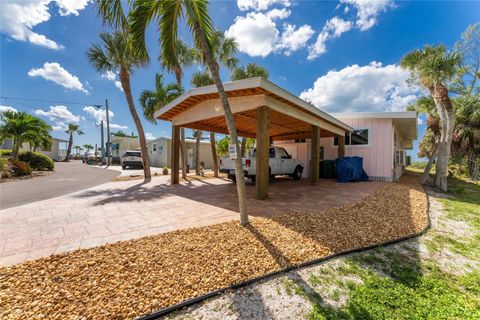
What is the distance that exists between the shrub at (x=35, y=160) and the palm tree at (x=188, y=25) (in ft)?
61.8

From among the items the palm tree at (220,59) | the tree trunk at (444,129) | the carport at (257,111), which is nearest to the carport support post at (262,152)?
the carport at (257,111)

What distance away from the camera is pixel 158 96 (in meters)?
13.0

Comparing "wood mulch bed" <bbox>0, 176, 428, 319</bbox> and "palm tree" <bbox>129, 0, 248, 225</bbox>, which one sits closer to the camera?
"wood mulch bed" <bbox>0, 176, 428, 319</bbox>

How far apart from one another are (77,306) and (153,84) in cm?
1343

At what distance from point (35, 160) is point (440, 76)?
26490 millimetres

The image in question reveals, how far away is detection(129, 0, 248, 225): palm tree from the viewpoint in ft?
12.0

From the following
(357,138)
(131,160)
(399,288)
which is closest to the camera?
(399,288)

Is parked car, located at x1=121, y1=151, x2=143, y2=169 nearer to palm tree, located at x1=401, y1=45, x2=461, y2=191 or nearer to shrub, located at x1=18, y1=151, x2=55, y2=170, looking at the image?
shrub, located at x1=18, y1=151, x2=55, y2=170

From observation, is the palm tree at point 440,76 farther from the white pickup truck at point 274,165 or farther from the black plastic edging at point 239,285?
the black plastic edging at point 239,285

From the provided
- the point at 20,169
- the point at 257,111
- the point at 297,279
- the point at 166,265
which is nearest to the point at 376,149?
the point at 257,111

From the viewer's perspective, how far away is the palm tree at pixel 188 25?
3.67m

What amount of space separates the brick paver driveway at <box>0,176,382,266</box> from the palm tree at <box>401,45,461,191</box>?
22.6 feet

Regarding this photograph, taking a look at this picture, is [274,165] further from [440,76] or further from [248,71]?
[248,71]

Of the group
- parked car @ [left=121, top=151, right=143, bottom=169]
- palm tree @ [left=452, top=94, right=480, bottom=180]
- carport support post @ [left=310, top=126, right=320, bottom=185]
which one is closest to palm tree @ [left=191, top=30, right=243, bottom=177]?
carport support post @ [left=310, top=126, right=320, bottom=185]
